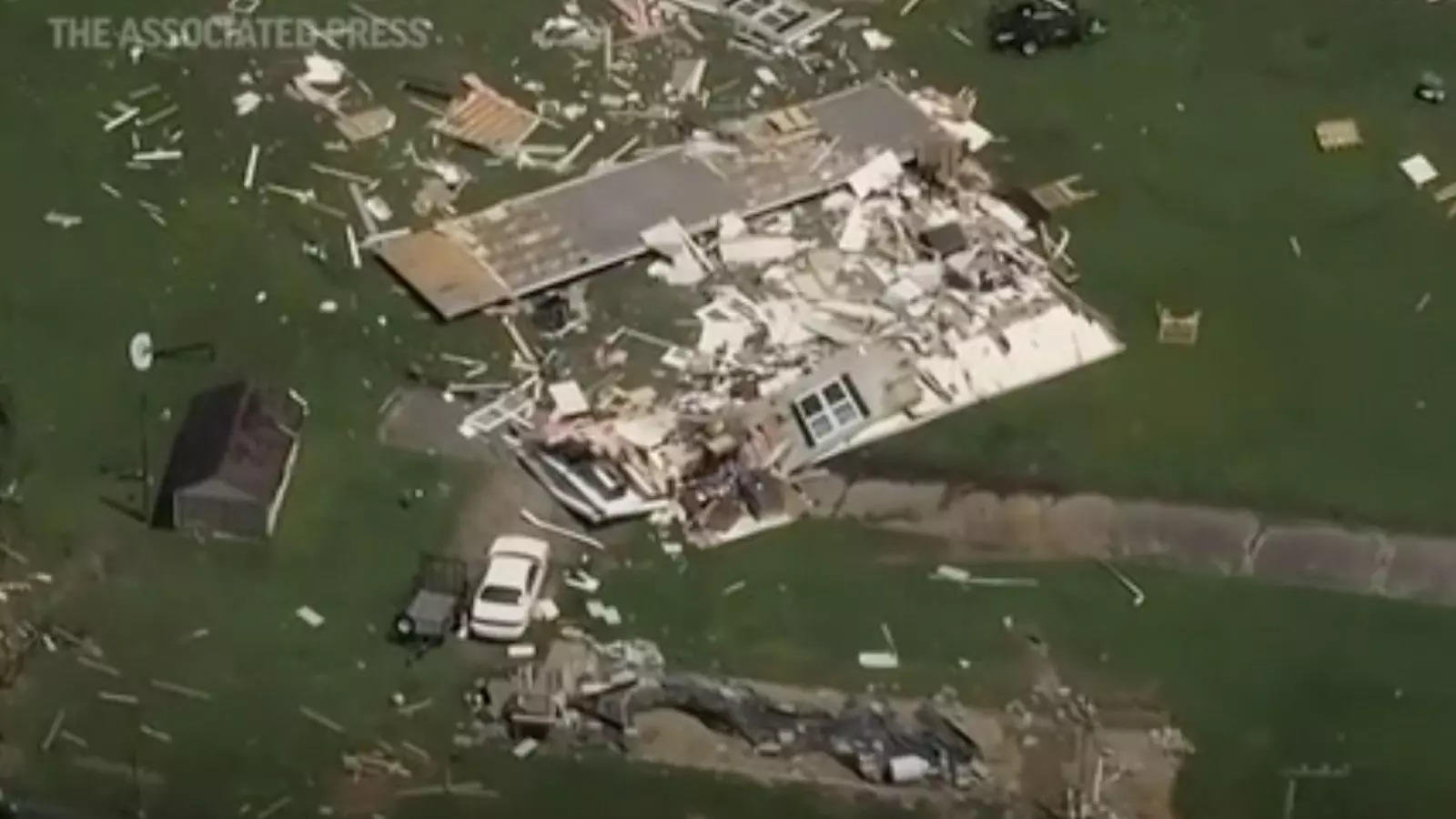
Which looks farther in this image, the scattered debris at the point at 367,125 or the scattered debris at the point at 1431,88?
the scattered debris at the point at 1431,88

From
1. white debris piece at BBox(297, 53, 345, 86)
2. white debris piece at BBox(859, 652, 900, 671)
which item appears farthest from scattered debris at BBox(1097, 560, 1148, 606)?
white debris piece at BBox(297, 53, 345, 86)

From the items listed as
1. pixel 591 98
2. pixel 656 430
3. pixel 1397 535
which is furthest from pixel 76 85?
pixel 1397 535

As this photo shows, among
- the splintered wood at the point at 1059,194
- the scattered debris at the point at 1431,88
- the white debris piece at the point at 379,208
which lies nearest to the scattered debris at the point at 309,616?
the white debris piece at the point at 379,208

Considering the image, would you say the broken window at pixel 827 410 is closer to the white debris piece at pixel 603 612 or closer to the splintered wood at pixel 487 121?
Answer: the white debris piece at pixel 603 612

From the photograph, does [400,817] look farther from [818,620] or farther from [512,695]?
[818,620]

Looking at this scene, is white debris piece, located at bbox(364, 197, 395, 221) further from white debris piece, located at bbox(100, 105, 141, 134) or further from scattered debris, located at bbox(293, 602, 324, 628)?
scattered debris, located at bbox(293, 602, 324, 628)
